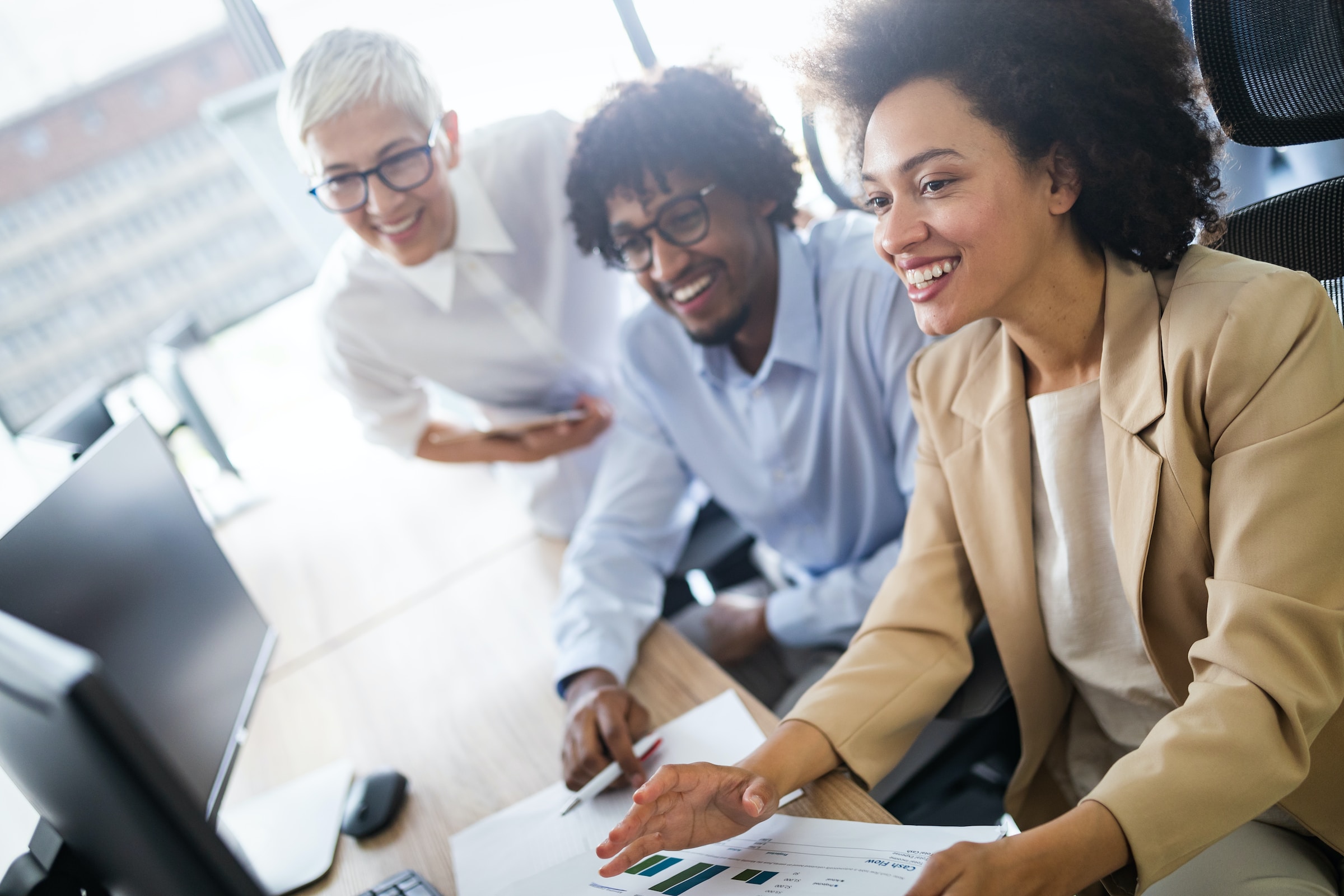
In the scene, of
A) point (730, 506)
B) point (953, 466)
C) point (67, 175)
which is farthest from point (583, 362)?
point (67, 175)

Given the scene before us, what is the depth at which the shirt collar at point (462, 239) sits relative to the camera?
181 centimetres

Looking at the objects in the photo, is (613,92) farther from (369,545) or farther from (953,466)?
(369,545)

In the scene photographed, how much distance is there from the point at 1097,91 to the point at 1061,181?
3.6 inches

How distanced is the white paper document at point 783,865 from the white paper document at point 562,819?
0.13 m

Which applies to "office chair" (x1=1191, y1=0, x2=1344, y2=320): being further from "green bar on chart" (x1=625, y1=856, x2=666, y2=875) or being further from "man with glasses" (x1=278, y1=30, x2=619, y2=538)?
"man with glasses" (x1=278, y1=30, x2=619, y2=538)

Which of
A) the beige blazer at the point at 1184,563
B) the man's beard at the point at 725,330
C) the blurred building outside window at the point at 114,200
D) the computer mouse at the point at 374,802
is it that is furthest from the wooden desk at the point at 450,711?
the blurred building outside window at the point at 114,200

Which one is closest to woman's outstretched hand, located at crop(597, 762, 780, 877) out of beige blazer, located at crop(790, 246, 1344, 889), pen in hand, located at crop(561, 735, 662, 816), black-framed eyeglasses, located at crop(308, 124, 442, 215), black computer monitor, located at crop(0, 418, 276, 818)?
beige blazer, located at crop(790, 246, 1344, 889)

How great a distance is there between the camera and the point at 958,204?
3.02ft

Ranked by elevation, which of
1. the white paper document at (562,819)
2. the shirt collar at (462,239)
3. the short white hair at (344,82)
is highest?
the short white hair at (344,82)

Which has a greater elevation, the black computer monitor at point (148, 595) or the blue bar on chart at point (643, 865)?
the black computer monitor at point (148, 595)

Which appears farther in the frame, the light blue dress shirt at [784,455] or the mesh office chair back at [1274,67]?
the light blue dress shirt at [784,455]

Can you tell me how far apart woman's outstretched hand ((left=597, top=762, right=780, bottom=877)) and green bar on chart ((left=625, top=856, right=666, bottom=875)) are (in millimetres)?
17

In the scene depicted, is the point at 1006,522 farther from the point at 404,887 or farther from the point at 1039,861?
the point at 404,887

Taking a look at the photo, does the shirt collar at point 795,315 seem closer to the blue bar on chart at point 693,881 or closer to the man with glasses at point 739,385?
the man with glasses at point 739,385
